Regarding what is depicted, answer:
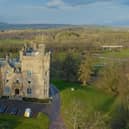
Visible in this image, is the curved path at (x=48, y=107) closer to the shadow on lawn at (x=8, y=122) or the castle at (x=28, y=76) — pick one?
the castle at (x=28, y=76)

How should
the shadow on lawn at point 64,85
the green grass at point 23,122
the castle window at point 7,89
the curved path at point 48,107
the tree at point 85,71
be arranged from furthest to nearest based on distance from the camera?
the tree at point 85,71
the shadow on lawn at point 64,85
the castle window at point 7,89
the curved path at point 48,107
the green grass at point 23,122

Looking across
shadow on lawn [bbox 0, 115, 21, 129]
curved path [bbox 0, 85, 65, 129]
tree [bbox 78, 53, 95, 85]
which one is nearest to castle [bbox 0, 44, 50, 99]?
curved path [bbox 0, 85, 65, 129]

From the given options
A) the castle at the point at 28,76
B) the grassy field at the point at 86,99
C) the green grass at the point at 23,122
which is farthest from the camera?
the castle at the point at 28,76

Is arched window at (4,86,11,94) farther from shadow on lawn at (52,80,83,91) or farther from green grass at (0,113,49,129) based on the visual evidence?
green grass at (0,113,49,129)

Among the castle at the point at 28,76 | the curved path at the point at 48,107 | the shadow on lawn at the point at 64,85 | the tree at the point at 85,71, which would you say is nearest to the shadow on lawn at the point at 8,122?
the curved path at the point at 48,107

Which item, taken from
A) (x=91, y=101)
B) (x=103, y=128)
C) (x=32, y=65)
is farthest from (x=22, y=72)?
(x=103, y=128)
